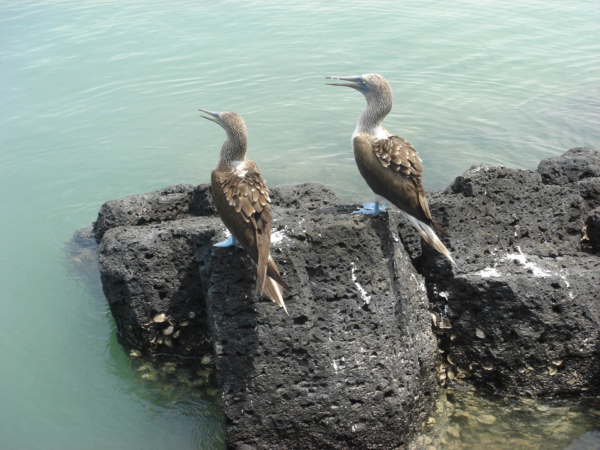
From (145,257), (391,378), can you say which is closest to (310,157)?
(145,257)

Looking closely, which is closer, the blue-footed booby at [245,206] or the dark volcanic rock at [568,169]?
the blue-footed booby at [245,206]

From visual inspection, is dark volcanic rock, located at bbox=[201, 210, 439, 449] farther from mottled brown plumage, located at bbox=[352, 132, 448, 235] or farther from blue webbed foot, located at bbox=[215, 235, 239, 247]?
mottled brown plumage, located at bbox=[352, 132, 448, 235]

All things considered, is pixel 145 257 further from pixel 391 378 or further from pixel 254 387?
pixel 391 378

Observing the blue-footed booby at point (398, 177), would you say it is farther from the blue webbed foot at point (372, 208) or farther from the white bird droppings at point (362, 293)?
the white bird droppings at point (362, 293)

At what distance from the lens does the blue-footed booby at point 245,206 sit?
13.1ft

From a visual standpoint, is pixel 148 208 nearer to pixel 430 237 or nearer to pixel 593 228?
pixel 430 237

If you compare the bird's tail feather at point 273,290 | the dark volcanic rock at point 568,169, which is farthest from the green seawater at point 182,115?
the dark volcanic rock at point 568,169

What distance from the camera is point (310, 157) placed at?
1055cm

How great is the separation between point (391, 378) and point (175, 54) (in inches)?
502

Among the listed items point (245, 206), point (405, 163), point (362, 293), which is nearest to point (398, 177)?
point (405, 163)

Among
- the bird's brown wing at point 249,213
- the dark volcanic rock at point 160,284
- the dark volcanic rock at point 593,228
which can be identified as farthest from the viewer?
the dark volcanic rock at point 593,228

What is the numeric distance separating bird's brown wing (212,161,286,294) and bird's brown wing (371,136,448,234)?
3.49 feet

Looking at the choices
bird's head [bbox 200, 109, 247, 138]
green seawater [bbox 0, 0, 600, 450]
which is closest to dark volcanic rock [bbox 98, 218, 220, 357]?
green seawater [bbox 0, 0, 600, 450]

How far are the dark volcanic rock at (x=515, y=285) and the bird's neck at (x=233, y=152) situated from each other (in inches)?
65.9
